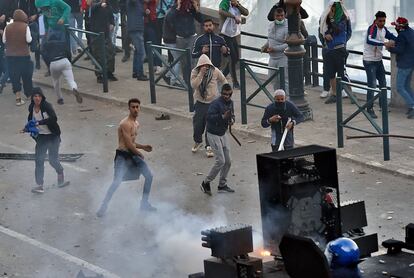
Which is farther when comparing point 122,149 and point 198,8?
point 198,8

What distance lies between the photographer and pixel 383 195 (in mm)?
14578

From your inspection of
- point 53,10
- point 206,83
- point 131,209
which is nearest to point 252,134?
point 206,83

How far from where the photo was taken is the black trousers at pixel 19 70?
20.8m

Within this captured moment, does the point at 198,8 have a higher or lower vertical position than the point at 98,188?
higher

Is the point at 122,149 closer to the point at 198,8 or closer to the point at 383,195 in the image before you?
the point at 383,195

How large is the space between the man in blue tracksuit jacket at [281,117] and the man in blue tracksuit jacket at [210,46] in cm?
411

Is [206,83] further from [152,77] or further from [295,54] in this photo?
[152,77]

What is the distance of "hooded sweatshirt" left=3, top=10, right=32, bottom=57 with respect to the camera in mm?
20531

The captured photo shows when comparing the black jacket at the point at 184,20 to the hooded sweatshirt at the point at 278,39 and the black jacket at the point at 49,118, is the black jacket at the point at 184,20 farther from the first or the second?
the black jacket at the point at 49,118

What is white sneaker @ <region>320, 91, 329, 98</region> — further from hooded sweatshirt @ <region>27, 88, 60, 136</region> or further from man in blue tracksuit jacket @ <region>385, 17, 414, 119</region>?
hooded sweatshirt @ <region>27, 88, 60, 136</region>

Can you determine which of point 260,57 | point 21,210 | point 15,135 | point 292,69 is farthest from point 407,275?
point 260,57

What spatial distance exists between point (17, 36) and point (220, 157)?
281 inches

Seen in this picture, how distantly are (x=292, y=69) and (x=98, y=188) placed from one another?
14.4 ft

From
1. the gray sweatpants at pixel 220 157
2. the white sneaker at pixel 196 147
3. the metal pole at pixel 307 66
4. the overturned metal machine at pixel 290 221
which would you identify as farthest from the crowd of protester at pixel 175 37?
the overturned metal machine at pixel 290 221
